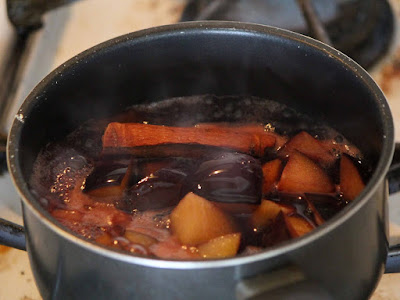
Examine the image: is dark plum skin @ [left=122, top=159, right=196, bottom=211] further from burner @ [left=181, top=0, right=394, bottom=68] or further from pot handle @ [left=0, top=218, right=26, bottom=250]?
burner @ [left=181, top=0, right=394, bottom=68]

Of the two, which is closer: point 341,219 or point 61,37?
point 341,219

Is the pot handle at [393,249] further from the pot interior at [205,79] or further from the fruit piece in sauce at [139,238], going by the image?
the fruit piece in sauce at [139,238]

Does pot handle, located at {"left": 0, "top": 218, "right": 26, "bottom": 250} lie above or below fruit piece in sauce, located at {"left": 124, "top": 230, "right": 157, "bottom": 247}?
below

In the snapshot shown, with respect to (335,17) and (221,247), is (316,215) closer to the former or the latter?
(221,247)

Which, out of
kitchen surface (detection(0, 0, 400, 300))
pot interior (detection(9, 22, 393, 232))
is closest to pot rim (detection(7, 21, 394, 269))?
pot interior (detection(9, 22, 393, 232))

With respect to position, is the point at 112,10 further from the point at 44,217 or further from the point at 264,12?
the point at 44,217

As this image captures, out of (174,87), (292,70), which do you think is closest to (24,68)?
(174,87)

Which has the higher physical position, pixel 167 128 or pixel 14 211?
pixel 167 128

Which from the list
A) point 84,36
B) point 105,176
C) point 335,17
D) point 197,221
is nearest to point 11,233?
point 105,176
